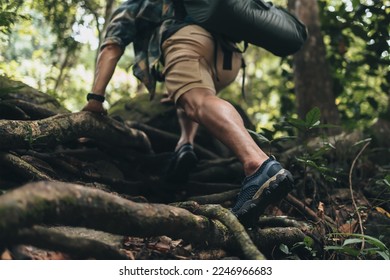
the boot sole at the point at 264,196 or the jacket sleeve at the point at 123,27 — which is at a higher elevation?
the jacket sleeve at the point at 123,27

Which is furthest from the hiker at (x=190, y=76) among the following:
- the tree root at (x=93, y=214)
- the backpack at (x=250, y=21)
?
the tree root at (x=93, y=214)

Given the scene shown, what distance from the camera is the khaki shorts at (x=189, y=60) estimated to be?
10.9 feet

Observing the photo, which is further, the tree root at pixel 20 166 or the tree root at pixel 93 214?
the tree root at pixel 20 166

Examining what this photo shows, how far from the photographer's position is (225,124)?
9.96 ft

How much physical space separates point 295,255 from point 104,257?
131cm

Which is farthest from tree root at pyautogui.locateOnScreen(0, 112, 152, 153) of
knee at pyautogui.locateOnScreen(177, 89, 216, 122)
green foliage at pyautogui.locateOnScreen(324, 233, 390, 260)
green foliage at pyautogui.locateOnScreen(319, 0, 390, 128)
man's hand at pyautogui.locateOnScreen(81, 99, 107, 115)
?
green foliage at pyautogui.locateOnScreen(319, 0, 390, 128)

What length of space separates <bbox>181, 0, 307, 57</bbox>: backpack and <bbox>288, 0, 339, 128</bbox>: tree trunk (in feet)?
6.31

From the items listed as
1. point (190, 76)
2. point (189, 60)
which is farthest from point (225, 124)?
point (189, 60)

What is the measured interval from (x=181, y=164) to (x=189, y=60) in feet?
3.59

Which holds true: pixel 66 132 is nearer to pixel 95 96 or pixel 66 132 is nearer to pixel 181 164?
pixel 95 96

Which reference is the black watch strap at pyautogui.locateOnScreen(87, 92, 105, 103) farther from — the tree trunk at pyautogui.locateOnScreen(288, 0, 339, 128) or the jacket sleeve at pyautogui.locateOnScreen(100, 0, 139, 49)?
the tree trunk at pyautogui.locateOnScreen(288, 0, 339, 128)

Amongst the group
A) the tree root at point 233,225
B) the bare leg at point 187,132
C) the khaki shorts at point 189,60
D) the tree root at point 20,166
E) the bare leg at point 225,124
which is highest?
the khaki shorts at point 189,60

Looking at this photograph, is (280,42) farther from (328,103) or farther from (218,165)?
(328,103)

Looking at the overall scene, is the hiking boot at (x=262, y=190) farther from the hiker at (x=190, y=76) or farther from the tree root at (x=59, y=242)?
the tree root at (x=59, y=242)
